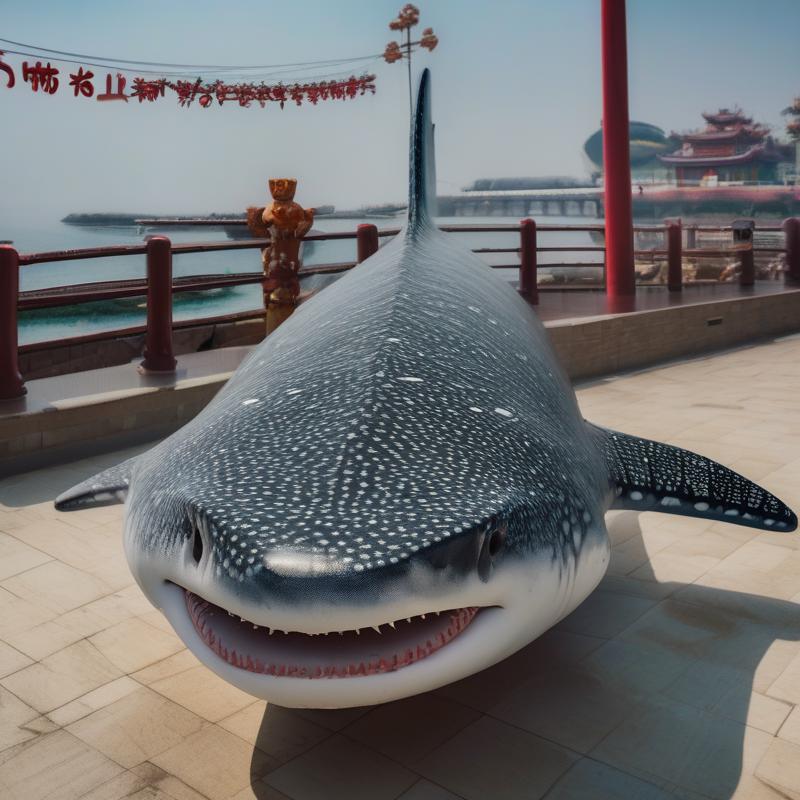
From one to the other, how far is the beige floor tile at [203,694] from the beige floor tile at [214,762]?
101 millimetres

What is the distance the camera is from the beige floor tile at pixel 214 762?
2.03m

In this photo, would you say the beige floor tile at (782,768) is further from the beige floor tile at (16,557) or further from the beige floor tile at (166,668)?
the beige floor tile at (16,557)

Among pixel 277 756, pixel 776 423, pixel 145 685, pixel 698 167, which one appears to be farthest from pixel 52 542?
pixel 698 167

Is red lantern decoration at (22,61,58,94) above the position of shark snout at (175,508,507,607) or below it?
above

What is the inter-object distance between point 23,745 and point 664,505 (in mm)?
1920

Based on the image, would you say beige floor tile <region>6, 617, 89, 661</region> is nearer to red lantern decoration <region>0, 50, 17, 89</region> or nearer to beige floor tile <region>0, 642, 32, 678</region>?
beige floor tile <region>0, 642, 32, 678</region>

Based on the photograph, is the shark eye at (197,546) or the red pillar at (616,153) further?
the red pillar at (616,153)

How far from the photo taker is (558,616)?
195 centimetres

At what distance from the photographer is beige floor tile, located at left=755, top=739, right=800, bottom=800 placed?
1950mm

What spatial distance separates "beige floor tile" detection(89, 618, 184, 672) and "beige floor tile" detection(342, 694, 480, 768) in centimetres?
78

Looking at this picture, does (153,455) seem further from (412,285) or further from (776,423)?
(776,423)

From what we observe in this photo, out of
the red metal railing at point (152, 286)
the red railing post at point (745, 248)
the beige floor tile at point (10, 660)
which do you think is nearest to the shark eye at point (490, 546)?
the beige floor tile at point (10, 660)

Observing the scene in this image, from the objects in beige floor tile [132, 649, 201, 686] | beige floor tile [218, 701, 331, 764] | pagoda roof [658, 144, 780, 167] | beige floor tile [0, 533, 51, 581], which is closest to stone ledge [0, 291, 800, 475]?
beige floor tile [0, 533, 51, 581]

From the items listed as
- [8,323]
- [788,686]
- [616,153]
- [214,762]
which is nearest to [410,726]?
[214,762]
